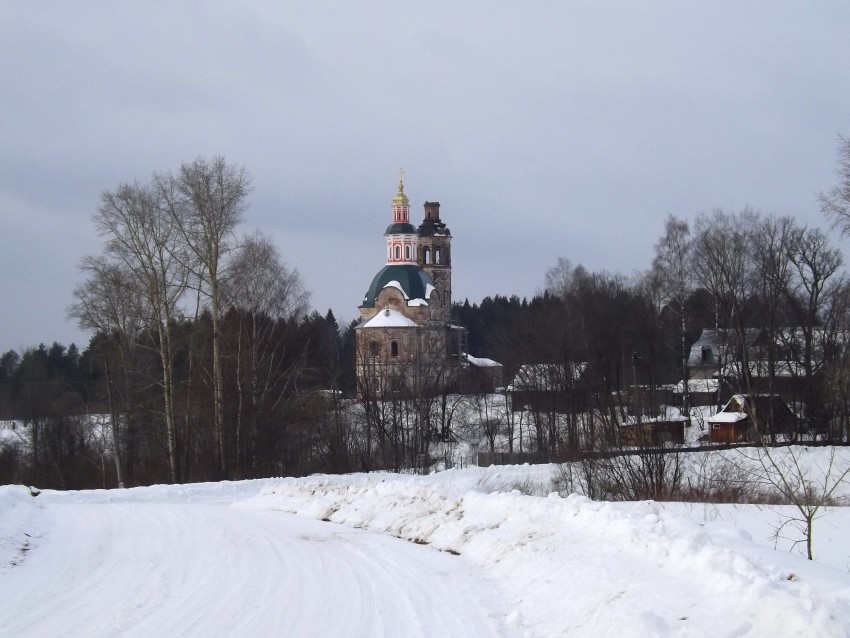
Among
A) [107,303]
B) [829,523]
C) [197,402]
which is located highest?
[107,303]

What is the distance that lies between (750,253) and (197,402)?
29.7 meters

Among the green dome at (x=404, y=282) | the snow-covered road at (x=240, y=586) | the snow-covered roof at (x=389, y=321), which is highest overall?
the green dome at (x=404, y=282)

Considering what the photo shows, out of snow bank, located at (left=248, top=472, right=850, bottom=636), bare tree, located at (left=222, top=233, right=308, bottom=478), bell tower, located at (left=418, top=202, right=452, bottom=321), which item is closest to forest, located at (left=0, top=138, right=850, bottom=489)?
bare tree, located at (left=222, top=233, right=308, bottom=478)

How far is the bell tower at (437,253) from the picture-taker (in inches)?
3927

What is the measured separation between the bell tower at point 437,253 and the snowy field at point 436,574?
3246 inches

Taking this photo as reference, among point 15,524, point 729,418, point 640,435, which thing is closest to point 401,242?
point 729,418

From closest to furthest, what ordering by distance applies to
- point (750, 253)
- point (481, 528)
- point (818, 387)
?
point (481, 528), point (818, 387), point (750, 253)

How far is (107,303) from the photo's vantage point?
37.5 meters

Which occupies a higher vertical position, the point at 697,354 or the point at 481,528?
the point at 697,354

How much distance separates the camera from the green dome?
83.4 metres

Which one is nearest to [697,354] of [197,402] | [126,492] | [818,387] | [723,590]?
[818,387]

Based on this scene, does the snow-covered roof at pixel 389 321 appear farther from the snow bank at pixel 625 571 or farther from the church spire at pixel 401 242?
the snow bank at pixel 625 571

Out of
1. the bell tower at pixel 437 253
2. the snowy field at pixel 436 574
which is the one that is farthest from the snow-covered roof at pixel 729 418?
the bell tower at pixel 437 253

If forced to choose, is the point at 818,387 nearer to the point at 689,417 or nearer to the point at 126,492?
the point at 689,417
